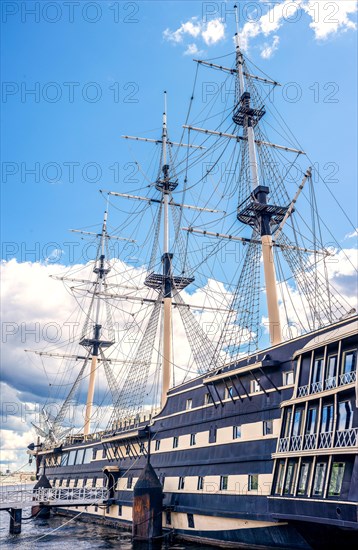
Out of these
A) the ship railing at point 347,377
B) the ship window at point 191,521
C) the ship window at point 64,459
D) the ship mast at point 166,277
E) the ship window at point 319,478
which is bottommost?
the ship window at point 191,521

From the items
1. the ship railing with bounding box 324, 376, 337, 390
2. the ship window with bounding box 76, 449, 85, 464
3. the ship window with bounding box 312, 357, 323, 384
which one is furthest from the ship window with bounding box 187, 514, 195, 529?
the ship window with bounding box 76, 449, 85, 464

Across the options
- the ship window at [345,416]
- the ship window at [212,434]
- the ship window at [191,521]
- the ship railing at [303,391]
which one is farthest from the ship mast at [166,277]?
the ship window at [345,416]

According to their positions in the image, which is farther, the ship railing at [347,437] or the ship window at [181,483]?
the ship window at [181,483]

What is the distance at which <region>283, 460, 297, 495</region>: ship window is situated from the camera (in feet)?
65.4

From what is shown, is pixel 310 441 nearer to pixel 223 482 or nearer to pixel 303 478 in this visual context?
pixel 303 478

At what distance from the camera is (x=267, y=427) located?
74.4 feet

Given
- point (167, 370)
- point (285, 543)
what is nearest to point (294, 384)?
point (285, 543)

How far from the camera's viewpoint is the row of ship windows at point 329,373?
18531mm

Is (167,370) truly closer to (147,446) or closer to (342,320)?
(147,446)

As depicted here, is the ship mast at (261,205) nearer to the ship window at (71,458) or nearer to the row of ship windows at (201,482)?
the row of ship windows at (201,482)

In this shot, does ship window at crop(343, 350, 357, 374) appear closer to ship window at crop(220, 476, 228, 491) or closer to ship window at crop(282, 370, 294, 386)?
ship window at crop(282, 370, 294, 386)

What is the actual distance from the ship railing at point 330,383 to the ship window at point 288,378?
2575mm

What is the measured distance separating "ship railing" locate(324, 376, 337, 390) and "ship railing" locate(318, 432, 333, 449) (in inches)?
65.6

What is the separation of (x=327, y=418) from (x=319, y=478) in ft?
7.06
